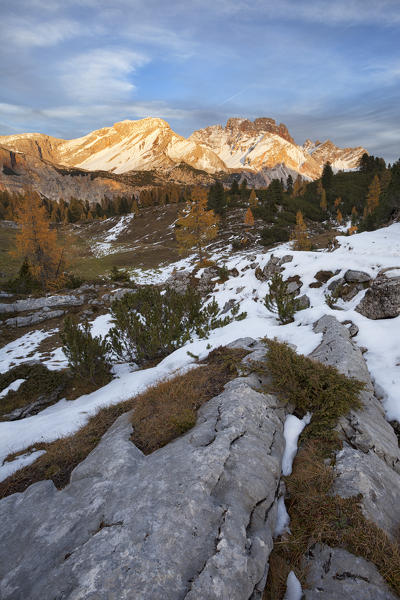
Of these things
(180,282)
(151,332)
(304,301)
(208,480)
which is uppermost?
(208,480)

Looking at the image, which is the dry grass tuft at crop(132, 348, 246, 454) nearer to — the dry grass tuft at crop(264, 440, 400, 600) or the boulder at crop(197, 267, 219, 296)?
the dry grass tuft at crop(264, 440, 400, 600)

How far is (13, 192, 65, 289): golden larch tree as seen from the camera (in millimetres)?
24125

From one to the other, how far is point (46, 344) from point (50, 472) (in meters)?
12.8

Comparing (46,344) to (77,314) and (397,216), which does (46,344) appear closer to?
(77,314)

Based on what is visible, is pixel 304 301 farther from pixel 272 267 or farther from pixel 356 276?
pixel 272 267

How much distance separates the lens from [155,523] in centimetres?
267

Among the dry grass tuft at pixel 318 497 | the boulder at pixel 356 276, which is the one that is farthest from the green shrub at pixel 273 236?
the dry grass tuft at pixel 318 497

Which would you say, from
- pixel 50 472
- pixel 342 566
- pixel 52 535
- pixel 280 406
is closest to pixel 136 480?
pixel 52 535

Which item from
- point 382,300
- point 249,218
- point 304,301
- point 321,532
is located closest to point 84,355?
point 321,532

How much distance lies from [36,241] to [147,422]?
25.8 m

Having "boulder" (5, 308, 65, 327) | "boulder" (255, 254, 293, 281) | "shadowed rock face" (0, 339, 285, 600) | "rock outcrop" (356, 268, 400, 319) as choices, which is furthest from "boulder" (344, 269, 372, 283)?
"boulder" (5, 308, 65, 327)

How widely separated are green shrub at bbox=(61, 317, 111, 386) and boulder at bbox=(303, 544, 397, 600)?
334 inches

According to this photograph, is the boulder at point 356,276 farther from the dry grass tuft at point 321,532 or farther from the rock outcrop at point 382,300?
the dry grass tuft at point 321,532

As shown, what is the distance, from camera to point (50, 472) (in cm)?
436
